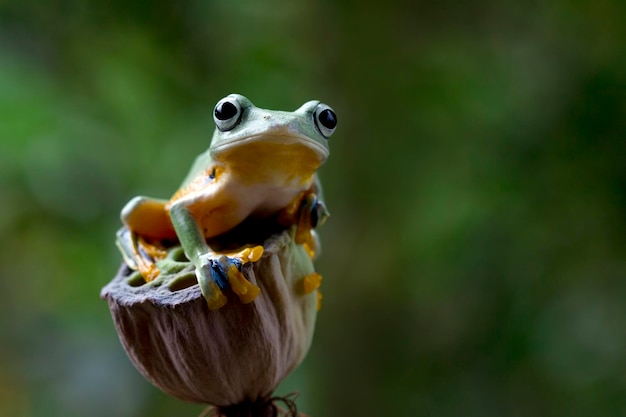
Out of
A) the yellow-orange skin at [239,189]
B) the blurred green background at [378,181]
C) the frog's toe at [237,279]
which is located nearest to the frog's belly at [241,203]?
the yellow-orange skin at [239,189]

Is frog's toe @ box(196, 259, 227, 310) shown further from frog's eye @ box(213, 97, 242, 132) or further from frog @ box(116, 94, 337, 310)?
frog's eye @ box(213, 97, 242, 132)

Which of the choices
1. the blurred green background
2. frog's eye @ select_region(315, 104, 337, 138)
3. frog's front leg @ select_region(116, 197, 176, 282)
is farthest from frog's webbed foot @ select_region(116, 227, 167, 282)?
the blurred green background

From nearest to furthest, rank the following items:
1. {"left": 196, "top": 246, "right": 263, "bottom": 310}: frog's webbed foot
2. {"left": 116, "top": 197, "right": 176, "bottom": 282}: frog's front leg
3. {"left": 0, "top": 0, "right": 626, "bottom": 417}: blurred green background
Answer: {"left": 196, "top": 246, "right": 263, "bottom": 310}: frog's webbed foot < {"left": 116, "top": 197, "right": 176, "bottom": 282}: frog's front leg < {"left": 0, "top": 0, "right": 626, "bottom": 417}: blurred green background

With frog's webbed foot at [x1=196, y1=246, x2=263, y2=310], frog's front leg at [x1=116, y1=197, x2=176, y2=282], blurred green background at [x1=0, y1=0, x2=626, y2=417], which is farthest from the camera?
blurred green background at [x1=0, y1=0, x2=626, y2=417]

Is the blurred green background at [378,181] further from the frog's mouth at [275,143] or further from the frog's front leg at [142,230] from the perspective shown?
the frog's mouth at [275,143]

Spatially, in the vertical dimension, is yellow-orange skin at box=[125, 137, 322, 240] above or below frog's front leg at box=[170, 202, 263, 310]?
above

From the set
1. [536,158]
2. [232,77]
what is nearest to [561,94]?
[536,158]

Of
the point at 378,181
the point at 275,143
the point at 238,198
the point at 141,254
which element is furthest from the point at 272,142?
the point at 378,181
